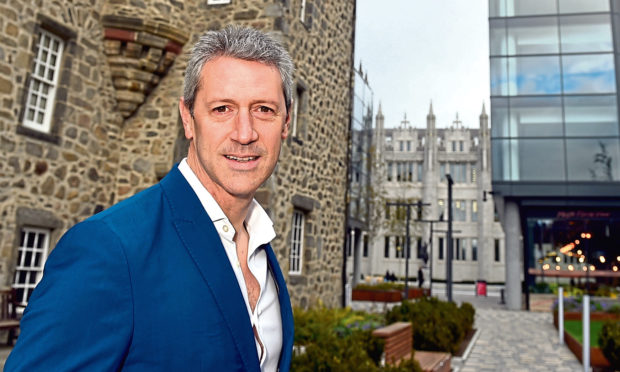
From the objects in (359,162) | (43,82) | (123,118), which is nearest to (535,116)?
(359,162)

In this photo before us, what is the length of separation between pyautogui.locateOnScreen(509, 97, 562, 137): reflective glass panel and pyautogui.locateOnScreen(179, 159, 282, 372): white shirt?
88.0 ft

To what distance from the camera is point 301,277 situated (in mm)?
11031

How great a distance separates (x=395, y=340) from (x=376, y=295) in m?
21.5

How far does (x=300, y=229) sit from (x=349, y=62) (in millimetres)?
5463

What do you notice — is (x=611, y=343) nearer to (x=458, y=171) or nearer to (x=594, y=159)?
(x=594, y=159)

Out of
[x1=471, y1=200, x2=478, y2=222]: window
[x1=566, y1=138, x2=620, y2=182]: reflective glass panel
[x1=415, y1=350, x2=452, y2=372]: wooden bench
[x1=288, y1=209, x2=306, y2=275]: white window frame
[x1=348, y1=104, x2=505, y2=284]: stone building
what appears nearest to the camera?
[x1=415, y1=350, x2=452, y2=372]: wooden bench

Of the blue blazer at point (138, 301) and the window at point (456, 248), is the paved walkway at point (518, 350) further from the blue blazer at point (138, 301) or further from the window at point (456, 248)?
the window at point (456, 248)

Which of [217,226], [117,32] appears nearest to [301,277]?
[117,32]

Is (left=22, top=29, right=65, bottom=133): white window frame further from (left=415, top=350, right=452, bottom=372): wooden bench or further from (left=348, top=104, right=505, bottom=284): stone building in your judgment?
(left=348, top=104, right=505, bottom=284): stone building

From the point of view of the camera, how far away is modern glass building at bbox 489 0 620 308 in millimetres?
25250

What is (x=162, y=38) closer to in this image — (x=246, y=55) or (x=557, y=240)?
(x=246, y=55)

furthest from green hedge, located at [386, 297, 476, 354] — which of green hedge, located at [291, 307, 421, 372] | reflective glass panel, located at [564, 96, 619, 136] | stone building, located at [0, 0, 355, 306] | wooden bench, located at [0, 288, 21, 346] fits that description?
reflective glass panel, located at [564, 96, 619, 136]

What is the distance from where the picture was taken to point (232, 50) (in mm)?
1437

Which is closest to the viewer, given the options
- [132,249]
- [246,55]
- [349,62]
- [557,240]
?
[132,249]
